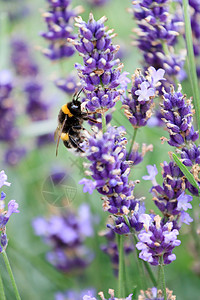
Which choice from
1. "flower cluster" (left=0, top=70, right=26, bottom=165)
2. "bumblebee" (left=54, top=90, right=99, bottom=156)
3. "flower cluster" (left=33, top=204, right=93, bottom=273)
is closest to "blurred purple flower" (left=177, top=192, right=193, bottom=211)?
"bumblebee" (left=54, top=90, right=99, bottom=156)

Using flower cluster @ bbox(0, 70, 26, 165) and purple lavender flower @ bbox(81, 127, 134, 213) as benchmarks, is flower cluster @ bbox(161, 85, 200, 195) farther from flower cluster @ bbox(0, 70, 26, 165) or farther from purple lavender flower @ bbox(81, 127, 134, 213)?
flower cluster @ bbox(0, 70, 26, 165)

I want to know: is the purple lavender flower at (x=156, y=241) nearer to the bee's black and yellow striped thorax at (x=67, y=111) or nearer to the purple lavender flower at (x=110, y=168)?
the purple lavender flower at (x=110, y=168)

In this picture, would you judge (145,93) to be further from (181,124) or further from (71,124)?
(71,124)

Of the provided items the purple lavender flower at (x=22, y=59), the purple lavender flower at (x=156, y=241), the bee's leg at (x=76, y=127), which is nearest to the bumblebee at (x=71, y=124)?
the bee's leg at (x=76, y=127)

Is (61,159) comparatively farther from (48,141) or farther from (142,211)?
(142,211)

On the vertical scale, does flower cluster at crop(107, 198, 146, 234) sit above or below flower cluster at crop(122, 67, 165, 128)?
below
